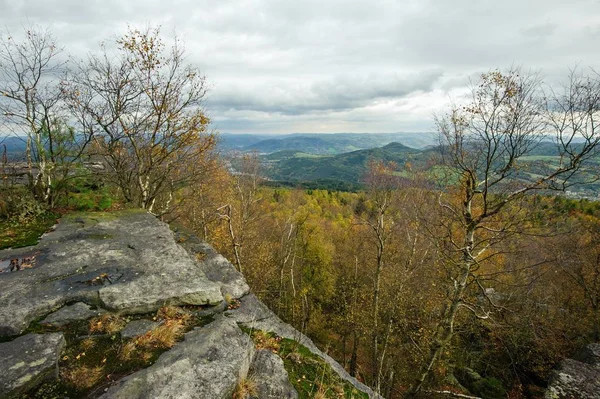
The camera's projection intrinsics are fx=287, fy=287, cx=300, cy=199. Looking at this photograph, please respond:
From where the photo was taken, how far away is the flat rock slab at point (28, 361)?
163 inches

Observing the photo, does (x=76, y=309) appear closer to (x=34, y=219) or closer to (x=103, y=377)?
(x=103, y=377)

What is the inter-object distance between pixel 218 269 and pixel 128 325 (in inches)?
149

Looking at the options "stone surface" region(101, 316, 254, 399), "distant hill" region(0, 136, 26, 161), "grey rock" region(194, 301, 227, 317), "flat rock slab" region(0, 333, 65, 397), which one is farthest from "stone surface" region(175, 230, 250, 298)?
"distant hill" region(0, 136, 26, 161)

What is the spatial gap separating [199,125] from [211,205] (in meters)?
13.0

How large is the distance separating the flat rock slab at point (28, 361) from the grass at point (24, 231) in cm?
472

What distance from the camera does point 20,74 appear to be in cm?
1092

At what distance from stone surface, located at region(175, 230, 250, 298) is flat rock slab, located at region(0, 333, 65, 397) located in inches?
155

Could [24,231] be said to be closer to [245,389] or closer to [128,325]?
[128,325]

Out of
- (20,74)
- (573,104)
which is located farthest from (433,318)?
(20,74)

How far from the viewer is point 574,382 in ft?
36.2

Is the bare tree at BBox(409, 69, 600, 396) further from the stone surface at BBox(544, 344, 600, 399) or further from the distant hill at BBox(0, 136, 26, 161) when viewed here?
the distant hill at BBox(0, 136, 26, 161)

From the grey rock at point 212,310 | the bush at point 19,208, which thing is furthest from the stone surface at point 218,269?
the bush at point 19,208

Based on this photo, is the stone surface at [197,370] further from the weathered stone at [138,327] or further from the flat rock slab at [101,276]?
the flat rock slab at [101,276]

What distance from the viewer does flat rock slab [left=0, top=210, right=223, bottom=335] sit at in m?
6.02
